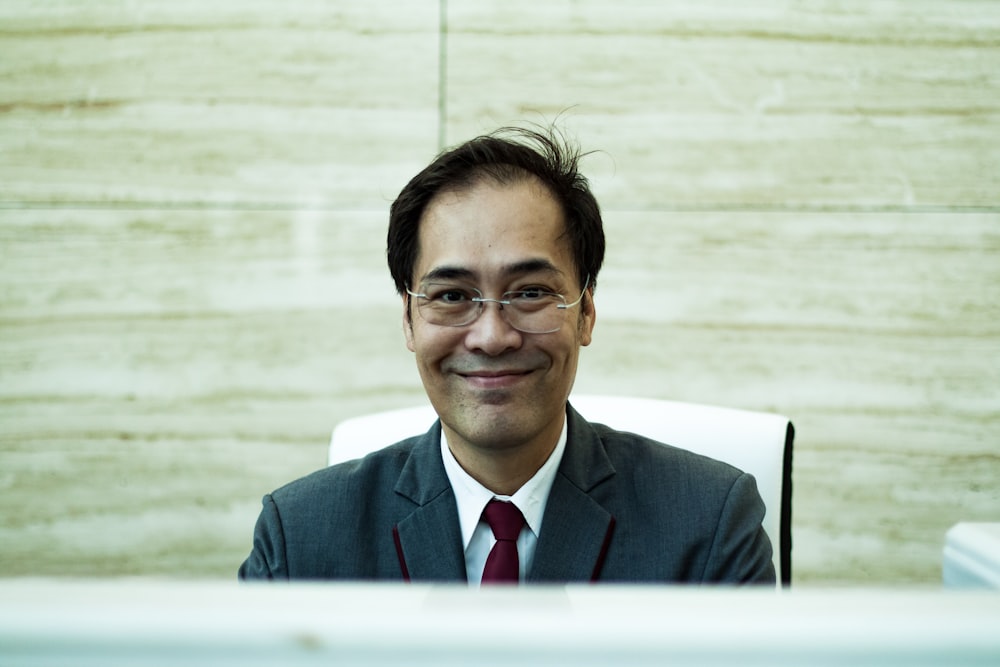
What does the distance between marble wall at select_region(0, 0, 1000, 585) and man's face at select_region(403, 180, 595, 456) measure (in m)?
0.92

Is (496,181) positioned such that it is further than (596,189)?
No

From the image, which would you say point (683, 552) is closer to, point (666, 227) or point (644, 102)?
point (666, 227)

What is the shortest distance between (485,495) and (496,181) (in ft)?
1.63

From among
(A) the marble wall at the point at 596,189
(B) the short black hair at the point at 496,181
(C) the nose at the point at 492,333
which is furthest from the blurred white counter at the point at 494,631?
(A) the marble wall at the point at 596,189

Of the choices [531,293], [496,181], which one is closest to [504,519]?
[531,293]

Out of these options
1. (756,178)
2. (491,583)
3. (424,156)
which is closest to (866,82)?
(756,178)

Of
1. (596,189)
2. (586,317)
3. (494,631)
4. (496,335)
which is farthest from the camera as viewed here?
(596,189)

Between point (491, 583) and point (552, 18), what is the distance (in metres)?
1.54

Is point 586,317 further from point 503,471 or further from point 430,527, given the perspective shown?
point 430,527

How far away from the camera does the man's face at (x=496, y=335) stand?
1317 mm

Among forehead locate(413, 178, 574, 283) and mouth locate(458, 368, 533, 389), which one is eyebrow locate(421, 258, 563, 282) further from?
mouth locate(458, 368, 533, 389)

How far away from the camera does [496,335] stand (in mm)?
1299

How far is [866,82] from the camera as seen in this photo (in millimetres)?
2248

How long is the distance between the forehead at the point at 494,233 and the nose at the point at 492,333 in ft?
0.17
